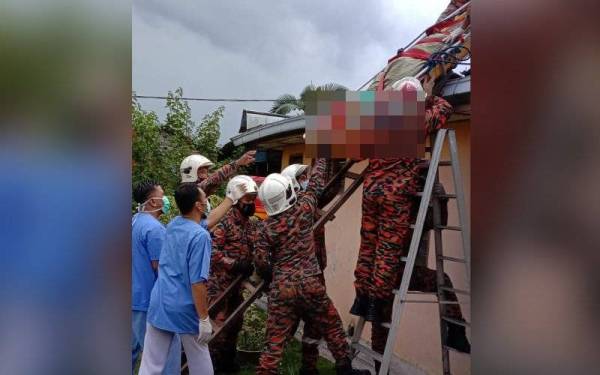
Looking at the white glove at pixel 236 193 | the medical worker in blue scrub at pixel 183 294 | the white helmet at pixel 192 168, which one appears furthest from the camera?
the white helmet at pixel 192 168

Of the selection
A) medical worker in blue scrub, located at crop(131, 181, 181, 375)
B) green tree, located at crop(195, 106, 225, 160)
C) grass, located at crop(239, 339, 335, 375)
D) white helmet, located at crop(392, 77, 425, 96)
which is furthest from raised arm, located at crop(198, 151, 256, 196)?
green tree, located at crop(195, 106, 225, 160)

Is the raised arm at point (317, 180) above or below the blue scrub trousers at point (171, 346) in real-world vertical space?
above

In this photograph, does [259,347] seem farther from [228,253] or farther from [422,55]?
[422,55]

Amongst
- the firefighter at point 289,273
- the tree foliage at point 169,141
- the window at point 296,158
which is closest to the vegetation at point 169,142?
the tree foliage at point 169,141

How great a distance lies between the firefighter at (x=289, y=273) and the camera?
4.36 metres

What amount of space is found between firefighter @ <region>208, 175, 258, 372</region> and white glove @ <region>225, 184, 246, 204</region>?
0.08ft

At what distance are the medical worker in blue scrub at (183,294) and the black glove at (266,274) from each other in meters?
0.69

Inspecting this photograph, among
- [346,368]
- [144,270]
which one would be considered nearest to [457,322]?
[346,368]

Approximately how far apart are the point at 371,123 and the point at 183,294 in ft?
6.07

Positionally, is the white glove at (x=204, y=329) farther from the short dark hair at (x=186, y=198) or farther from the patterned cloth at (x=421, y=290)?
the patterned cloth at (x=421, y=290)

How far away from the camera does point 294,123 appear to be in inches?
293
